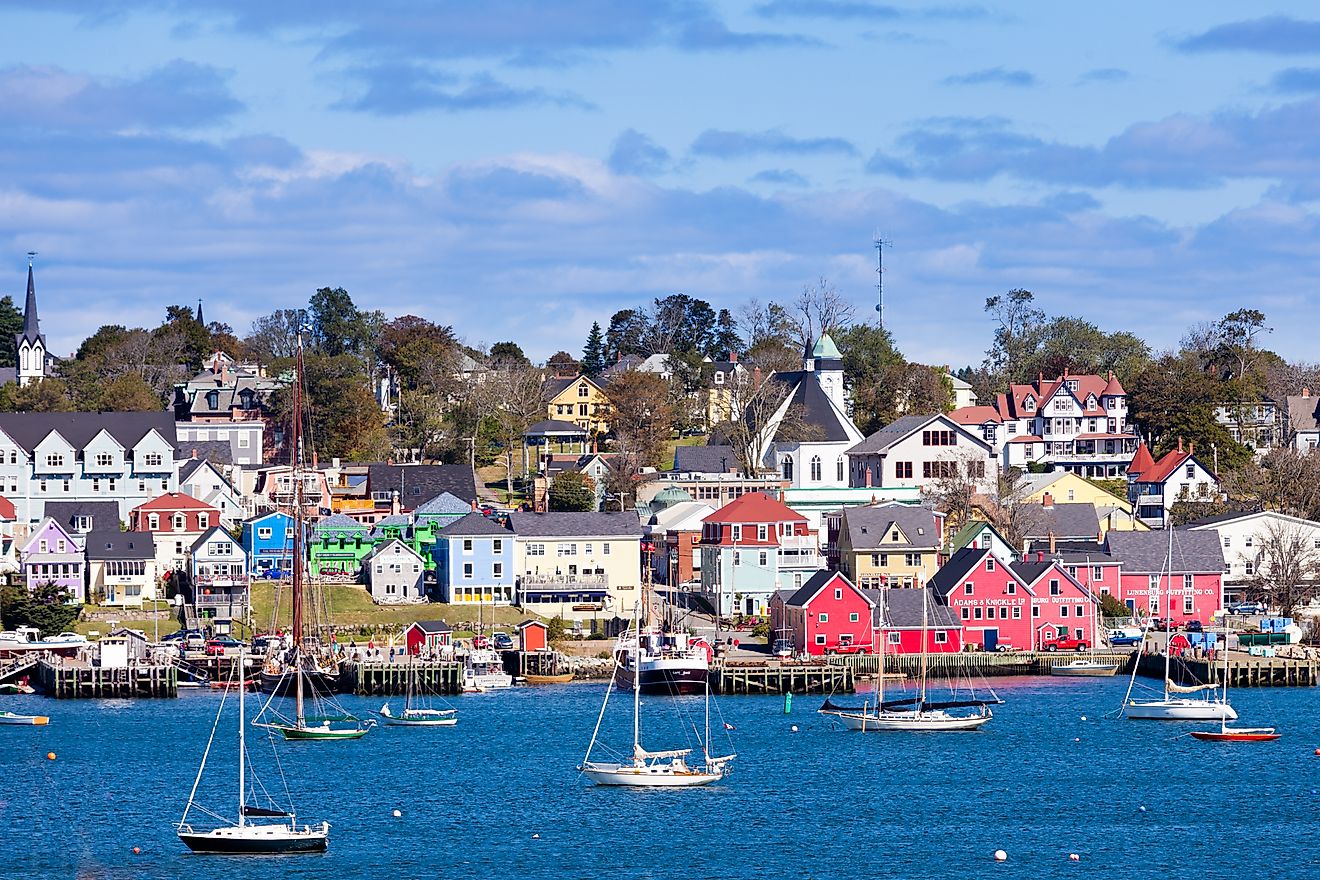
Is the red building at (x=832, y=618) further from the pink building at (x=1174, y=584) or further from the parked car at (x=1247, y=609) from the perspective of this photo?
the parked car at (x=1247, y=609)

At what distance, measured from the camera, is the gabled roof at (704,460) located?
125 metres

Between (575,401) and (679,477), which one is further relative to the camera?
(575,401)

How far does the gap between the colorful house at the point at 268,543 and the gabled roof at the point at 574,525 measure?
34.5 feet

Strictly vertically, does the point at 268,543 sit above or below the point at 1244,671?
above

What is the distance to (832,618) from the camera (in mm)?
93750

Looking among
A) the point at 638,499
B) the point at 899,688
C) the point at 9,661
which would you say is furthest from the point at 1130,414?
the point at 9,661

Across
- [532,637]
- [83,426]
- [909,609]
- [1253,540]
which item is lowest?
[532,637]

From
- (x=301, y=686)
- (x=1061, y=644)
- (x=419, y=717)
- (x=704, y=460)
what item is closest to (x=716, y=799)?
(x=419, y=717)

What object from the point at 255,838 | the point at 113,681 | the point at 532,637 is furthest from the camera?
the point at 532,637

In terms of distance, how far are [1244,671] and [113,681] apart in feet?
148

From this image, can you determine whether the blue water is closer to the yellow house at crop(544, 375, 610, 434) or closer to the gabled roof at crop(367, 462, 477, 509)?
the gabled roof at crop(367, 462, 477, 509)

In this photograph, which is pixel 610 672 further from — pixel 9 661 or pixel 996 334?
pixel 996 334

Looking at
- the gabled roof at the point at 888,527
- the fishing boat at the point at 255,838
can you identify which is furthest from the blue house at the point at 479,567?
the fishing boat at the point at 255,838

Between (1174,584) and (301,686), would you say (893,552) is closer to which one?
(1174,584)
